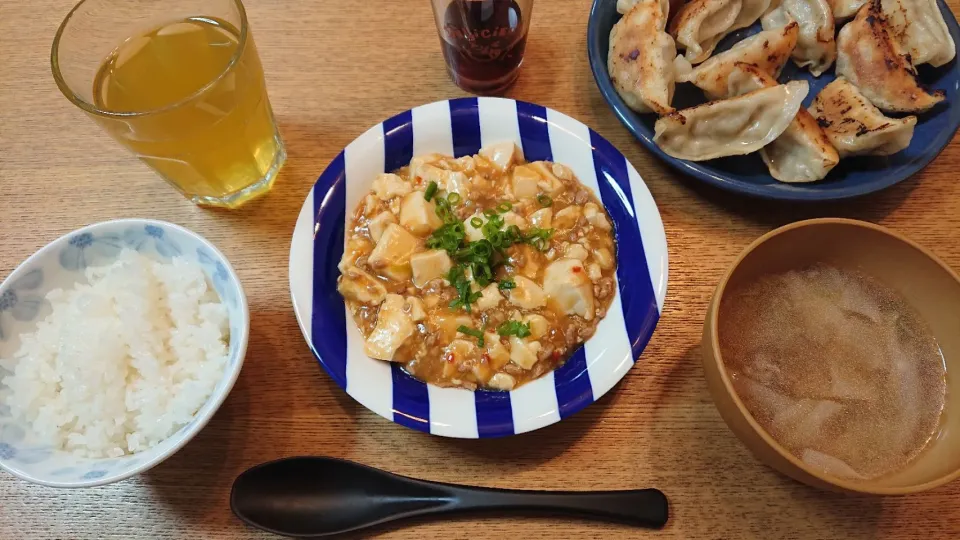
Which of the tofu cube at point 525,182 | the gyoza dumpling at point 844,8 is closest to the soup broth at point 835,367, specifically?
the tofu cube at point 525,182

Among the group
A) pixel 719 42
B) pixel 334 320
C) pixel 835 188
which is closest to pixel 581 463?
pixel 334 320

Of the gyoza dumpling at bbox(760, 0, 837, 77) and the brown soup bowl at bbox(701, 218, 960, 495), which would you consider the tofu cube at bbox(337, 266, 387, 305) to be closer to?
the brown soup bowl at bbox(701, 218, 960, 495)

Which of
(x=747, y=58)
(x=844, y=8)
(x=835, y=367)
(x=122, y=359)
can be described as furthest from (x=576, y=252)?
(x=844, y=8)

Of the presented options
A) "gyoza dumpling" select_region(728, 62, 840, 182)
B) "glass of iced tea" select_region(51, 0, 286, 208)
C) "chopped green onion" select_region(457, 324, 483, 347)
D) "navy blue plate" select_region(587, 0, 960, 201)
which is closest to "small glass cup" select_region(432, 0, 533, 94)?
"navy blue plate" select_region(587, 0, 960, 201)

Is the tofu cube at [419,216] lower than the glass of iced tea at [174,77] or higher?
lower

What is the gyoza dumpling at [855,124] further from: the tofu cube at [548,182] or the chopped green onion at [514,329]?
the chopped green onion at [514,329]

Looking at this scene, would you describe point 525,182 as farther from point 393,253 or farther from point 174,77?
point 174,77
